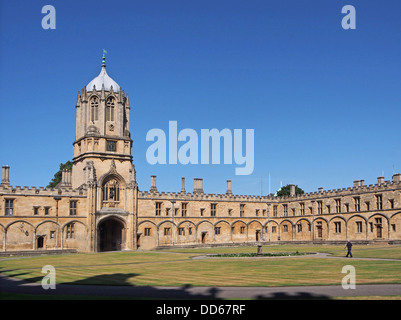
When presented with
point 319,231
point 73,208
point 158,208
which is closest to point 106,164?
point 73,208

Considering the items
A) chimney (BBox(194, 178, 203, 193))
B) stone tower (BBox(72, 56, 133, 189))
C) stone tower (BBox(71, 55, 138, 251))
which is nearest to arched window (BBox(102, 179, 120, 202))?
stone tower (BBox(71, 55, 138, 251))

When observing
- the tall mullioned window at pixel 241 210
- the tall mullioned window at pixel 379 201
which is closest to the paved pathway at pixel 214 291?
the tall mullioned window at pixel 379 201

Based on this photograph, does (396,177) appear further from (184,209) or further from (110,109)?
(110,109)

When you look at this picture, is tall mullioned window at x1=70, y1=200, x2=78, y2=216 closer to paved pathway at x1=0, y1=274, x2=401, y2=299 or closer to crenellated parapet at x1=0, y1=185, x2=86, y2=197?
crenellated parapet at x1=0, y1=185, x2=86, y2=197

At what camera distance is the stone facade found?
54.0m

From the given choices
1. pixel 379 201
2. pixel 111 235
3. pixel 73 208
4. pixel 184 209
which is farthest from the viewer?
pixel 184 209

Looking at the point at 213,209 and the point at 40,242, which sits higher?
the point at 213,209

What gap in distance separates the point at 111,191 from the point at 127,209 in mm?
3132

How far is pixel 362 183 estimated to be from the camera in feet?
204

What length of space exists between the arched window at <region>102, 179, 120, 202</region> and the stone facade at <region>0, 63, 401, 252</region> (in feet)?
0.41

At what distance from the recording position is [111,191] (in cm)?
5891
